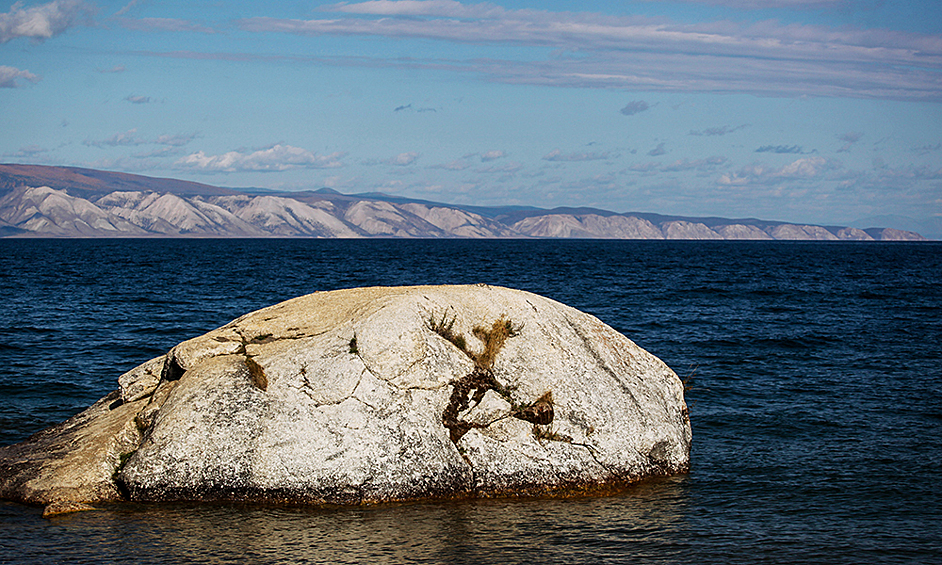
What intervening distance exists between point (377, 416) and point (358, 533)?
169 cm

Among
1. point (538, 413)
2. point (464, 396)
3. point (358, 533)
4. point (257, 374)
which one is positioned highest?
point (257, 374)

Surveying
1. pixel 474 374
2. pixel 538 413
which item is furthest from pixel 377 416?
pixel 538 413

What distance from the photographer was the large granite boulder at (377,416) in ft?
33.4

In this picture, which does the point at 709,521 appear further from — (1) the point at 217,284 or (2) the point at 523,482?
(1) the point at 217,284

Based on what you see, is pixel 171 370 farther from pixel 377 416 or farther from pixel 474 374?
pixel 474 374

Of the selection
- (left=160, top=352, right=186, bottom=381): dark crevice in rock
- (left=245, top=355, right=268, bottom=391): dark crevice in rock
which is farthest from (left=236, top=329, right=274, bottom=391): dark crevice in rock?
(left=160, top=352, right=186, bottom=381): dark crevice in rock

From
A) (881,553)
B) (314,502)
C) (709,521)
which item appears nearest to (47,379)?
(314,502)

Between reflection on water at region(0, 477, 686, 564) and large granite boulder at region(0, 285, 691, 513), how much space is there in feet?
1.10

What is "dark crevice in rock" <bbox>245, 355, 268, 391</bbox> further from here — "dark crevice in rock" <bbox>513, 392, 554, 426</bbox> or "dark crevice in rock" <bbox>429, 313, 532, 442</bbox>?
"dark crevice in rock" <bbox>513, 392, 554, 426</bbox>

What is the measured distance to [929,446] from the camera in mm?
13461

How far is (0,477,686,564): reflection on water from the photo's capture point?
870 cm

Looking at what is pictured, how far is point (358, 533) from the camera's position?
925 centimetres

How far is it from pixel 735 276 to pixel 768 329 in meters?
35.2

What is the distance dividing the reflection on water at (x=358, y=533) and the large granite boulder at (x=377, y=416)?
34 cm
